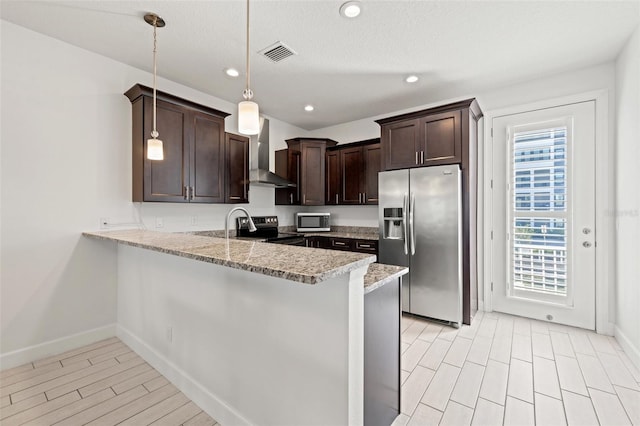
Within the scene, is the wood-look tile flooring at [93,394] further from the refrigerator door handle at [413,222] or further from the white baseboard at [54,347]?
the refrigerator door handle at [413,222]

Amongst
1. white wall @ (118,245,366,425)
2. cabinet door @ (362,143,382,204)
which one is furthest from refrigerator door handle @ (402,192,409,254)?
white wall @ (118,245,366,425)

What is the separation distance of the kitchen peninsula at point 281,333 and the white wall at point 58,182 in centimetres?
120

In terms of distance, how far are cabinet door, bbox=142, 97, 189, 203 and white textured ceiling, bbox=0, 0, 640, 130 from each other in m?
0.50

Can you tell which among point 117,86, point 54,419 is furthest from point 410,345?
point 117,86

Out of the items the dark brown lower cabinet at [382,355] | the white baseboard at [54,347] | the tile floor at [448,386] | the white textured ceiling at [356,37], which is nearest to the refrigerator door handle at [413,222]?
the tile floor at [448,386]

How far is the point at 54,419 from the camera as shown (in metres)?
1.70

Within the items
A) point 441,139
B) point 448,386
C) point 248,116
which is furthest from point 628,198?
point 248,116

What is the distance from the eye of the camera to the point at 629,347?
2348mm

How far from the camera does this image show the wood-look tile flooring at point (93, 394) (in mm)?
1693

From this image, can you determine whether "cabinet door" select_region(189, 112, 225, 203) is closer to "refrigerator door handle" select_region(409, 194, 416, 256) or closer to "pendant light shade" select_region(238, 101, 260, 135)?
"pendant light shade" select_region(238, 101, 260, 135)

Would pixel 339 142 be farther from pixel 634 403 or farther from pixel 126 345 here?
pixel 634 403

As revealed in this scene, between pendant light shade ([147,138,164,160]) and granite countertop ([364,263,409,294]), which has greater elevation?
pendant light shade ([147,138,164,160])

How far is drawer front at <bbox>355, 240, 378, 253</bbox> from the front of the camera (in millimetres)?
3745

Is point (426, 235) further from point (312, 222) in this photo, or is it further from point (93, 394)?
point (93, 394)
